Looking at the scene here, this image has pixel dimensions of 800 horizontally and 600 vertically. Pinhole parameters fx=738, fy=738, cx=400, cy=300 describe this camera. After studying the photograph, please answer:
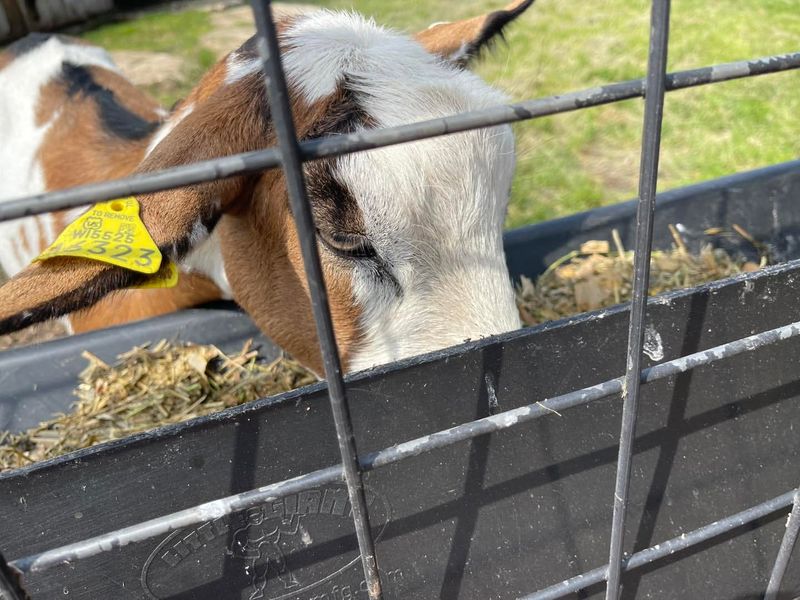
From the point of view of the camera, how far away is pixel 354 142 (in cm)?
74

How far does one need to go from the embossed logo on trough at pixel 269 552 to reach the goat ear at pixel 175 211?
56cm

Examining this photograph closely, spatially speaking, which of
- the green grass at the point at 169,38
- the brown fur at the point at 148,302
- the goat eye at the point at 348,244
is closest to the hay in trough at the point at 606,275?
the goat eye at the point at 348,244

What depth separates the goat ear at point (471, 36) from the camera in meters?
2.14

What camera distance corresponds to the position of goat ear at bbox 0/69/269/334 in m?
1.35

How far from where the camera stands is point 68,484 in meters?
0.99

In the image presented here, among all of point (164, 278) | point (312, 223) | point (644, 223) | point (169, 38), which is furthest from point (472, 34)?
point (169, 38)

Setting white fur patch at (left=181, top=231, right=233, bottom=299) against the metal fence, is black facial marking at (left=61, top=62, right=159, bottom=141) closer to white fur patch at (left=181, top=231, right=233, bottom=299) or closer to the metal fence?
white fur patch at (left=181, top=231, right=233, bottom=299)

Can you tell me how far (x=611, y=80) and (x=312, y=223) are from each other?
525cm

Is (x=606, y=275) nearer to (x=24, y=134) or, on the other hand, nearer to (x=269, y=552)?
(x=269, y=552)

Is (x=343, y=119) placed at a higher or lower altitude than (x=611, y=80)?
higher

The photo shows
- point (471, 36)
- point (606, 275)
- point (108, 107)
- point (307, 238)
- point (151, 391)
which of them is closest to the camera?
point (307, 238)

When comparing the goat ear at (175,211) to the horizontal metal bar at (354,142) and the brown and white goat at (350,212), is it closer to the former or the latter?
the brown and white goat at (350,212)

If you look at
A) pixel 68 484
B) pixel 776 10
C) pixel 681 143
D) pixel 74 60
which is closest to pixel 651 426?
pixel 68 484

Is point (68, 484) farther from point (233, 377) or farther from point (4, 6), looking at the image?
point (4, 6)
